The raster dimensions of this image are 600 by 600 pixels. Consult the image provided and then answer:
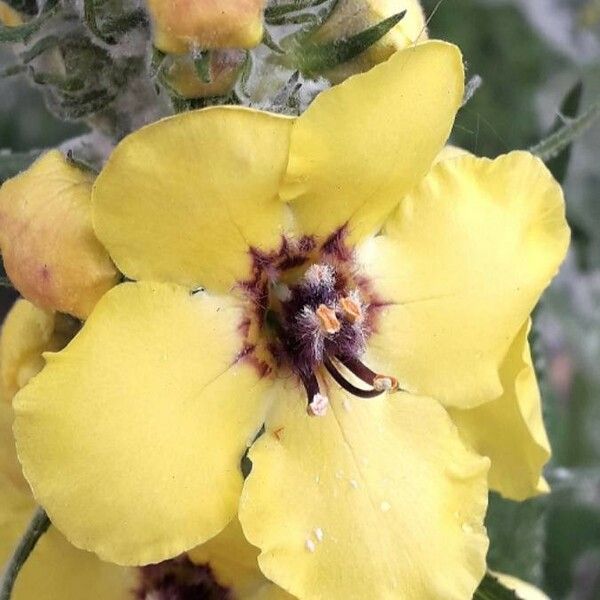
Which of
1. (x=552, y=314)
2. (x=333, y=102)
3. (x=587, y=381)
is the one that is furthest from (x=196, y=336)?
(x=587, y=381)

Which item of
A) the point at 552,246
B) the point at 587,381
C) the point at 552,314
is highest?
the point at 552,246

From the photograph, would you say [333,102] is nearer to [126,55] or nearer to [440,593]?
[126,55]

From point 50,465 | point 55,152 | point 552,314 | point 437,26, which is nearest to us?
point 50,465

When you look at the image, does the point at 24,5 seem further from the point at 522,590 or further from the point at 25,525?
the point at 522,590

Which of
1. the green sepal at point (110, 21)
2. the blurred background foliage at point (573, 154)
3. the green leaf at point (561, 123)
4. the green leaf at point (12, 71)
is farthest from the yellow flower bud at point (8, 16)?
the blurred background foliage at point (573, 154)

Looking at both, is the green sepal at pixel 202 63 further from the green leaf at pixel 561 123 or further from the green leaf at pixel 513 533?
the green leaf at pixel 513 533

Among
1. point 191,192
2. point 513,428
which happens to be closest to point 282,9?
point 191,192
